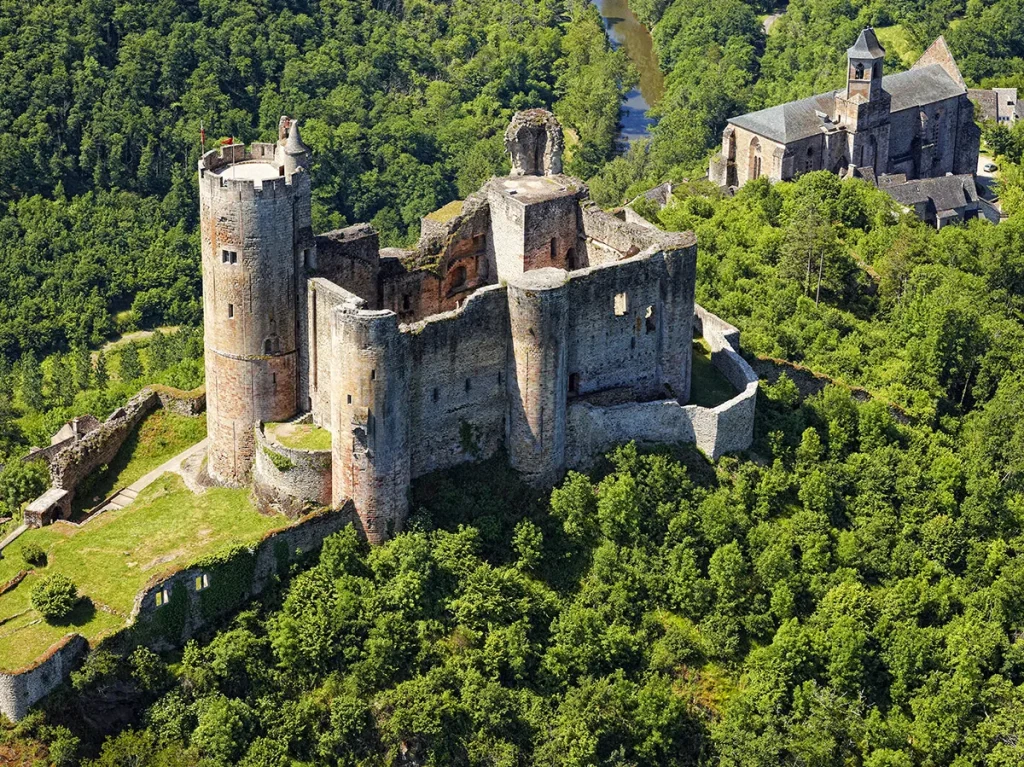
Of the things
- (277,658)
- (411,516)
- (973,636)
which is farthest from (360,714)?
(973,636)

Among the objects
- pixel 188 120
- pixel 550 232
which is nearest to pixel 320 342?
pixel 550 232

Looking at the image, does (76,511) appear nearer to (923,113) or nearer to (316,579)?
(316,579)

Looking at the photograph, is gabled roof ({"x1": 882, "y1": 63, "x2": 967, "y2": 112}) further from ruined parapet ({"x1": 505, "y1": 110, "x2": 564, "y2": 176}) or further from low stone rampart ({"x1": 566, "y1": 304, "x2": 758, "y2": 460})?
low stone rampart ({"x1": 566, "y1": 304, "x2": 758, "y2": 460})

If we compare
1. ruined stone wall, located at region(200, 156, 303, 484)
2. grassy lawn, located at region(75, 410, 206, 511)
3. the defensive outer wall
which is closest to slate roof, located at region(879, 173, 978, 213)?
grassy lawn, located at region(75, 410, 206, 511)

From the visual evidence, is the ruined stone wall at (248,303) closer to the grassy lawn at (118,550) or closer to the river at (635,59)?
the grassy lawn at (118,550)

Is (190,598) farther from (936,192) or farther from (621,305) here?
(936,192)

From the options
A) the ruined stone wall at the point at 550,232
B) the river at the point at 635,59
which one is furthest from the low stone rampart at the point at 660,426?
the river at the point at 635,59
